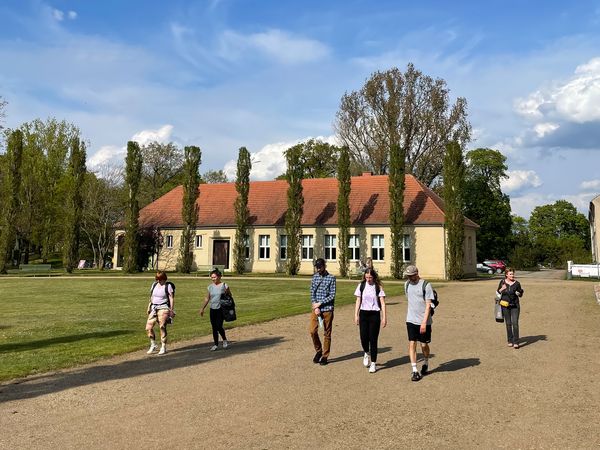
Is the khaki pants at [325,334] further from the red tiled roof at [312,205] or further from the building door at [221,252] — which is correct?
the building door at [221,252]

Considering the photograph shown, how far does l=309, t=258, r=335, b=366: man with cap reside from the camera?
907 cm

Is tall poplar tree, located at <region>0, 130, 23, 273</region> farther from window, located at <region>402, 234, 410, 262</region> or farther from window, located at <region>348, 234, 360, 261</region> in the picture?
window, located at <region>402, 234, 410, 262</region>

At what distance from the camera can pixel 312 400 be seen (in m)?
6.76

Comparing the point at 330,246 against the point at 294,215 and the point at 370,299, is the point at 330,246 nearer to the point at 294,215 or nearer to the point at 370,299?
the point at 294,215

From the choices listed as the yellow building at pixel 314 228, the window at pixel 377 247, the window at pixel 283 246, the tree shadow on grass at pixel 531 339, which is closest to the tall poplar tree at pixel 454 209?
the yellow building at pixel 314 228

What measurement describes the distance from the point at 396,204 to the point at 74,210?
85.4 ft

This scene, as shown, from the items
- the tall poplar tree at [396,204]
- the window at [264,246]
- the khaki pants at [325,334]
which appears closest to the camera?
the khaki pants at [325,334]

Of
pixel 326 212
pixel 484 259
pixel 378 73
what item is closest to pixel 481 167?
pixel 484 259

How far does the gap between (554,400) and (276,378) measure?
3943 millimetres

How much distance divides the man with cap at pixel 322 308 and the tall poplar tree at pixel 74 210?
119 feet

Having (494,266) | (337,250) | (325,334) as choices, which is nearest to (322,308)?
(325,334)

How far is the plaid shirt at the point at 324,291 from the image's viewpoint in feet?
30.0

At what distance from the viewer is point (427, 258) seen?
3644 cm

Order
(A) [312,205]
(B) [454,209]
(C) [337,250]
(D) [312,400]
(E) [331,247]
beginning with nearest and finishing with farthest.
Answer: (D) [312,400], (B) [454,209], (C) [337,250], (E) [331,247], (A) [312,205]
